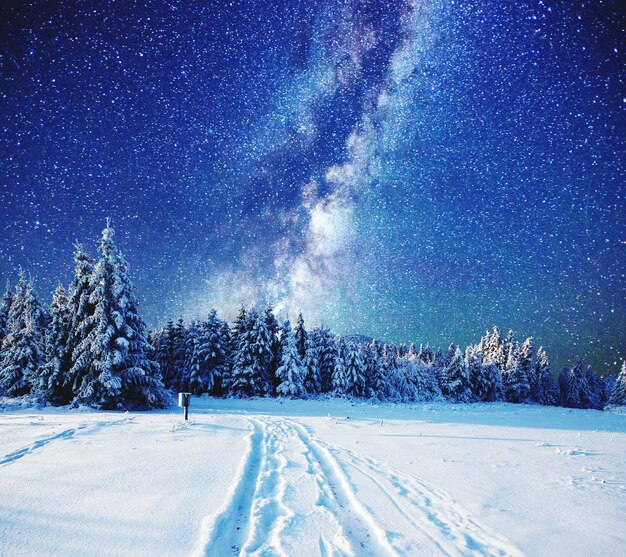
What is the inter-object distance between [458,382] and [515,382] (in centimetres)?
1447

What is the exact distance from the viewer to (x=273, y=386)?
1382 inches

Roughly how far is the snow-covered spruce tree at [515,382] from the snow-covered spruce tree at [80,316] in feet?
203

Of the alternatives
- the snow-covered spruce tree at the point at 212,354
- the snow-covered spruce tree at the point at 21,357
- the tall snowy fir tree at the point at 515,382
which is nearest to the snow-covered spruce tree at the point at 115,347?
the snow-covered spruce tree at the point at 21,357

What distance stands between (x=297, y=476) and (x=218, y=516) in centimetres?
221

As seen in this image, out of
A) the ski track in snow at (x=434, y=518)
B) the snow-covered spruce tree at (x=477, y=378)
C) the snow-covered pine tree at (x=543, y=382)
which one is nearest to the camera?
the ski track in snow at (x=434, y=518)

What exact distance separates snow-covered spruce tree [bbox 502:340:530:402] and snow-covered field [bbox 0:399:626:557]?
185 feet

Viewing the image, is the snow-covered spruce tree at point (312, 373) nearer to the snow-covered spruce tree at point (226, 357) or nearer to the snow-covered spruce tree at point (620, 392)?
the snow-covered spruce tree at point (226, 357)

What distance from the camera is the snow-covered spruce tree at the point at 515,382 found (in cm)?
5622

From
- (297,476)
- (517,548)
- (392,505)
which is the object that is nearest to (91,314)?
(297,476)

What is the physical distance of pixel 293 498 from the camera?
4746 millimetres

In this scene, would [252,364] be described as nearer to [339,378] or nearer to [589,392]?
[339,378]

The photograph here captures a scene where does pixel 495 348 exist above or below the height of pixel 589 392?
above

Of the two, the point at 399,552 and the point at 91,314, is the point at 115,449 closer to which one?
the point at 399,552

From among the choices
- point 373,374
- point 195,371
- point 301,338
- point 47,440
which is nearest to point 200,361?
point 195,371
